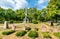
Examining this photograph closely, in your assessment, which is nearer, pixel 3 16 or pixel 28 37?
pixel 28 37

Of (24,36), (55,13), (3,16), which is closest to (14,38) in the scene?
(24,36)

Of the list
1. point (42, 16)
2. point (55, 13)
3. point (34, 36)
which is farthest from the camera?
point (42, 16)

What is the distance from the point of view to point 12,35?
24.4 m

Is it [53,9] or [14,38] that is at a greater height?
[53,9]

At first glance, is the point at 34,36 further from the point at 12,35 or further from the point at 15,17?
the point at 15,17

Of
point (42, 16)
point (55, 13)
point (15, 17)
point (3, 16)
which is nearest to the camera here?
point (55, 13)

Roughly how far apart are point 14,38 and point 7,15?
62264mm

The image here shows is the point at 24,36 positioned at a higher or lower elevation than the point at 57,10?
lower

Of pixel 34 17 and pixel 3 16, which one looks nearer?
pixel 3 16

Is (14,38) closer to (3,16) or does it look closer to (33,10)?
(3,16)

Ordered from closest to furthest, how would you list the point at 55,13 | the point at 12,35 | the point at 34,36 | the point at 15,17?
1. the point at 34,36
2. the point at 12,35
3. the point at 55,13
4. the point at 15,17

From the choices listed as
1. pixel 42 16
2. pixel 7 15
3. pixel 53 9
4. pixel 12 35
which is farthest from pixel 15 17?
→ pixel 12 35

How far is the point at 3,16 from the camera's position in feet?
267

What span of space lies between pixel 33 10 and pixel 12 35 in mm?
74530
